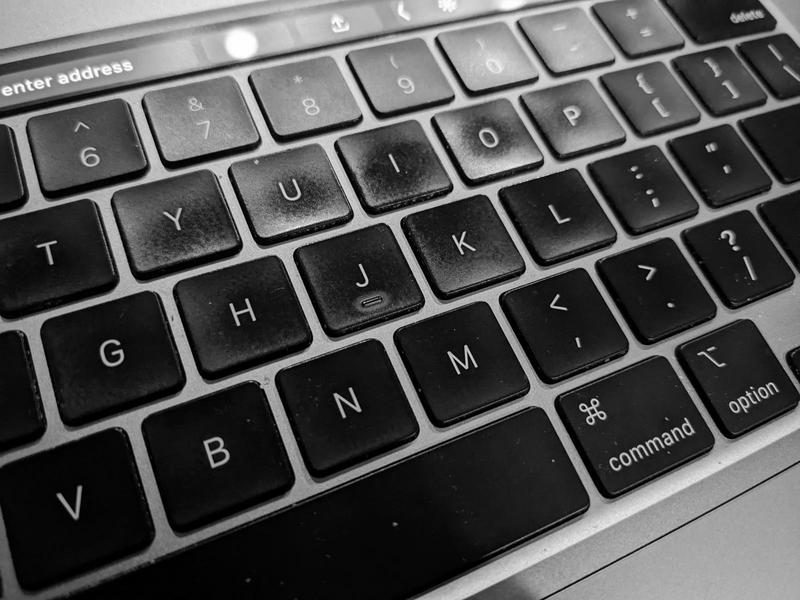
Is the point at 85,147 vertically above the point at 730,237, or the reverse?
the point at 85,147

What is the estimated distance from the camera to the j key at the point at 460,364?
0.30 m

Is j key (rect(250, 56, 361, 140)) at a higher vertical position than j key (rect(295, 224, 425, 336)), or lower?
higher

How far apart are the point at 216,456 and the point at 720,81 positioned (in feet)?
1.29

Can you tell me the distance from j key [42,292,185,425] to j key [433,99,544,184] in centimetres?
18

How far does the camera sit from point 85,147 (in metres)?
0.31

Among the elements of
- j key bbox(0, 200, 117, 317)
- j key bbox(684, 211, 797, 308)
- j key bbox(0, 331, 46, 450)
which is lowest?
j key bbox(684, 211, 797, 308)

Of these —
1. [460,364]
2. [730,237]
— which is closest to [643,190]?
[730,237]

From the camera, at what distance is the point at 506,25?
1.33 ft

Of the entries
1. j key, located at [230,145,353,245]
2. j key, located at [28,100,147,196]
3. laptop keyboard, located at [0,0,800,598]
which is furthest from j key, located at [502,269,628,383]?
j key, located at [28,100,147,196]

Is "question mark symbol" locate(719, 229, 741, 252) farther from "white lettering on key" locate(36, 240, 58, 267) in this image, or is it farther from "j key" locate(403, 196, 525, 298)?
"white lettering on key" locate(36, 240, 58, 267)

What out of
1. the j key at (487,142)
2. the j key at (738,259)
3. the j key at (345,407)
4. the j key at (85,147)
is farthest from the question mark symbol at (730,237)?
the j key at (85,147)

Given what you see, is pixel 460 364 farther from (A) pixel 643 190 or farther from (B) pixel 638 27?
(B) pixel 638 27

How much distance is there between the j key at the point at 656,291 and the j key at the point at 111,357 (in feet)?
0.75

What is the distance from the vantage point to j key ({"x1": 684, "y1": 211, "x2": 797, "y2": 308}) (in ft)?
1.17
